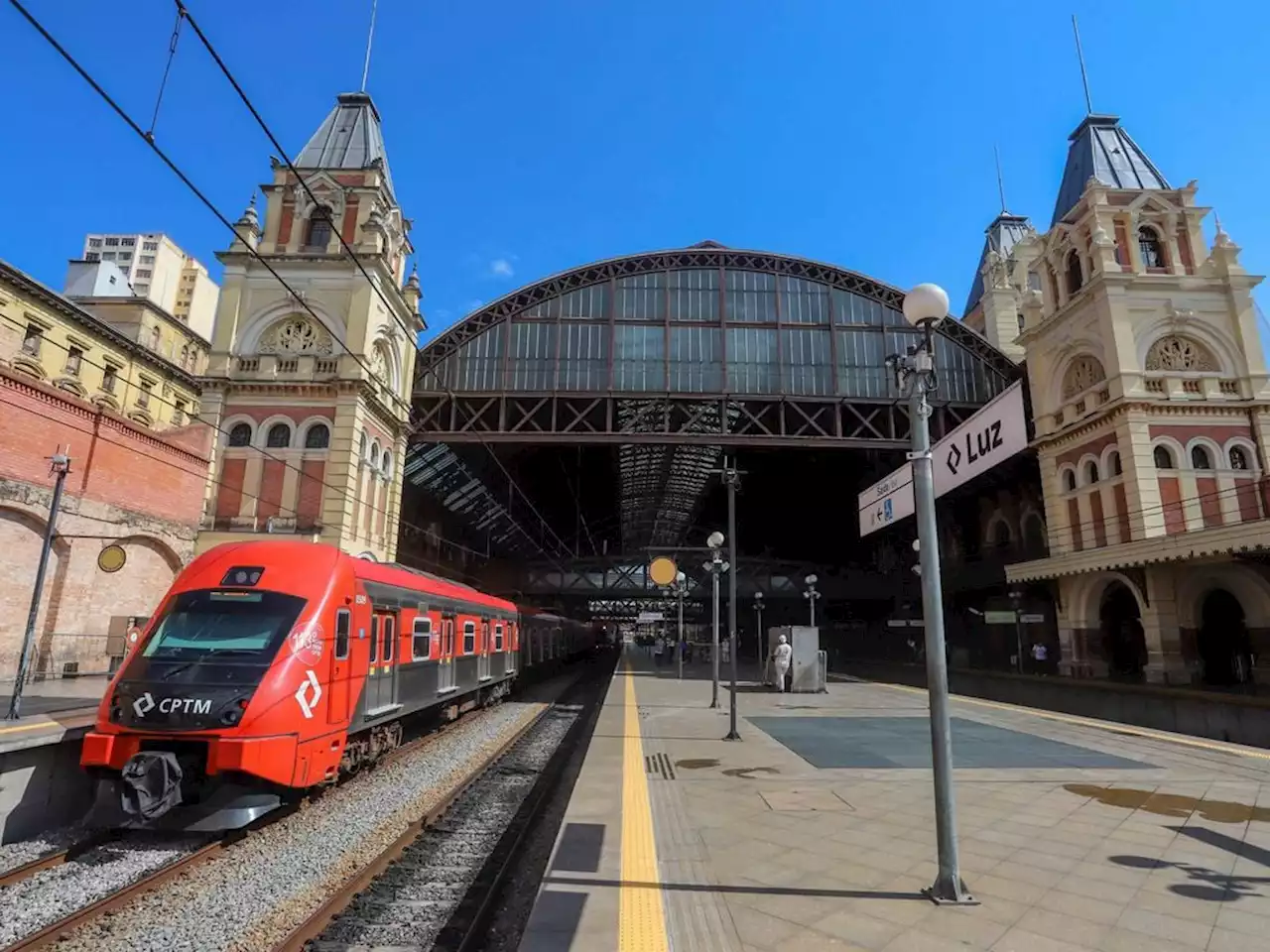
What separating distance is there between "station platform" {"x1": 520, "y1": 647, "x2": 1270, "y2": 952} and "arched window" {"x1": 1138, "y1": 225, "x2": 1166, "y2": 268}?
80.7 ft

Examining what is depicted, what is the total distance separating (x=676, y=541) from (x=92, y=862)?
52.5 metres

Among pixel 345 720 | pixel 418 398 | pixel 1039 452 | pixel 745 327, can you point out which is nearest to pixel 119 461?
pixel 418 398

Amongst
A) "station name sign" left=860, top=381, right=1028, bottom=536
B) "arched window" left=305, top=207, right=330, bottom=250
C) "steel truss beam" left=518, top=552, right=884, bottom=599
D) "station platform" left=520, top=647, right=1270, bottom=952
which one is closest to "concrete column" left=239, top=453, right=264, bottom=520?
"arched window" left=305, top=207, right=330, bottom=250

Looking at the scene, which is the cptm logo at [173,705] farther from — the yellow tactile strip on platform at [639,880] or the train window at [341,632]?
the yellow tactile strip on platform at [639,880]

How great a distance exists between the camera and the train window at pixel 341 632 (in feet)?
29.5

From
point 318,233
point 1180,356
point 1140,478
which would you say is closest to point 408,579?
point 318,233

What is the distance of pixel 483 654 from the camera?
59.0 feet

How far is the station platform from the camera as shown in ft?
14.6

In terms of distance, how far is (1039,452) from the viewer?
2966cm

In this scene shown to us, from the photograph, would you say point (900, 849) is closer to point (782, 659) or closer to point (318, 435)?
point (782, 659)

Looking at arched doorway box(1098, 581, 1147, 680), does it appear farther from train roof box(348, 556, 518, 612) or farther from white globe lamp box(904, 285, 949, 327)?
white globe lamp box(904, 285, 949, 327)

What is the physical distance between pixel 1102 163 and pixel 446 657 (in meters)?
35.5

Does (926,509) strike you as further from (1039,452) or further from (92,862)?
(1039,452)

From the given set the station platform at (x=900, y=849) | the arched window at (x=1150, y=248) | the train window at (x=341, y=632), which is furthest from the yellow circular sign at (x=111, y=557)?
the arched window at (x=1150, y=248)
